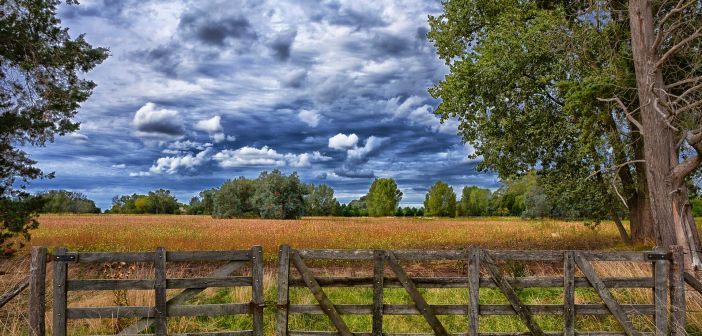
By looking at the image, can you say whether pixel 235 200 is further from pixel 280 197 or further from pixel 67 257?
pixel 67 257

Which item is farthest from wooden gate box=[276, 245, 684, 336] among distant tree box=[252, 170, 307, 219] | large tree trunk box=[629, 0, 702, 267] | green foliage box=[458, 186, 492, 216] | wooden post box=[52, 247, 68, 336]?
green foliage box=[458, 186, 492, 216]

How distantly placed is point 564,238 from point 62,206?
96807 millimetres

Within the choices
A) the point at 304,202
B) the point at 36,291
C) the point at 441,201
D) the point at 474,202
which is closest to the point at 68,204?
the point at 304,202

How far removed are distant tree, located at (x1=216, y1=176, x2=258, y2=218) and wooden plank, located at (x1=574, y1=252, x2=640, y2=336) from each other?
68888mm

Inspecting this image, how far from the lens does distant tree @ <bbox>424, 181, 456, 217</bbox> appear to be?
117438mm

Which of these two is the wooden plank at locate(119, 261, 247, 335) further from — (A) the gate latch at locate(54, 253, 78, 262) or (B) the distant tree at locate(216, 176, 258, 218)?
(B) the distant tree at locate(216, 176, 258, 218)

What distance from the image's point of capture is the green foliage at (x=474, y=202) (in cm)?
12224

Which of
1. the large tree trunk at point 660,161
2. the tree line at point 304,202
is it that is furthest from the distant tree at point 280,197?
the large tree trunk at point 660,161

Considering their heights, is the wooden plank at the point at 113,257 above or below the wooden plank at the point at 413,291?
above

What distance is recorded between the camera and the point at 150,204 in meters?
116

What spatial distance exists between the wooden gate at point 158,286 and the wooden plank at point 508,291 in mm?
3771

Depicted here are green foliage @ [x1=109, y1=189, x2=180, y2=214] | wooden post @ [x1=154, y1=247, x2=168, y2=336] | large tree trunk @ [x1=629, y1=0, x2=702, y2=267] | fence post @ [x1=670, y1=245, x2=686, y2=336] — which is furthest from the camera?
green foliage @ [x1=109, y1=189, x2=180, y2=214]

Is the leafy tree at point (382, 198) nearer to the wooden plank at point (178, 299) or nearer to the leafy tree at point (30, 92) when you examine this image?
the leafy tree at point (30, 92)

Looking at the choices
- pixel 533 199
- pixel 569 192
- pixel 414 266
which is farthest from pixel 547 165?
pixel 533 199
